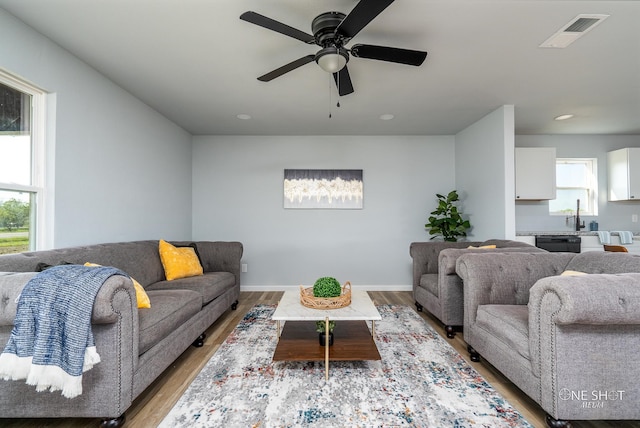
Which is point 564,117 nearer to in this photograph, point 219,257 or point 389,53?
point 389,53

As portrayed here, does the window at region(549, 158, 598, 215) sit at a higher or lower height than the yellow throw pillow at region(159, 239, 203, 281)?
higher

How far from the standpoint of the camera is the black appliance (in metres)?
3.79

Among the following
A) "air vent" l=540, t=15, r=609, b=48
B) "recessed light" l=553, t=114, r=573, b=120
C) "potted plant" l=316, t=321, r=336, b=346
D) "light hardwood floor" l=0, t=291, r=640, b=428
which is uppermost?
"recessed light" l=553, t=114, r=573, b=120

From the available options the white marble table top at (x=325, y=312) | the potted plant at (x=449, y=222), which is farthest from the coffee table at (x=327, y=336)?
the potted plant at (x=449, y=222)

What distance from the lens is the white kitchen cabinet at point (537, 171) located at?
13.1 ft

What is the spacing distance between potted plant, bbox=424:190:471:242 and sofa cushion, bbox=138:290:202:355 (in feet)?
11.0

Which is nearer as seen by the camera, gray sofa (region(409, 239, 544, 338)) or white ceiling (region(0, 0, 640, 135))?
white ceiling (region(0, 0, 640, 135))

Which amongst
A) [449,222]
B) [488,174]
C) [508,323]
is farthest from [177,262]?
[488,174]

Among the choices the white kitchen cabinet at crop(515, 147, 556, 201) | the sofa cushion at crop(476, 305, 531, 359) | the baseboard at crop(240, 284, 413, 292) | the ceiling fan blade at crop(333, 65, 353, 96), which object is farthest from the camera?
the baseboard at crop(240, 284, 413, 292)

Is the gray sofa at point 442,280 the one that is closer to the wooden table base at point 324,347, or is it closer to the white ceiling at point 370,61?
the wooden table base at point 324,347

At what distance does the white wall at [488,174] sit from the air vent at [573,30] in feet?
4.18

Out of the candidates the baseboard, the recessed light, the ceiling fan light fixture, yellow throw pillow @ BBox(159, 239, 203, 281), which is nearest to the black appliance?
the recessed light

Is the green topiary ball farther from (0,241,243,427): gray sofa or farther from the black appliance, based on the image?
the black appliance

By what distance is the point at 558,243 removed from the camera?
3799mm
